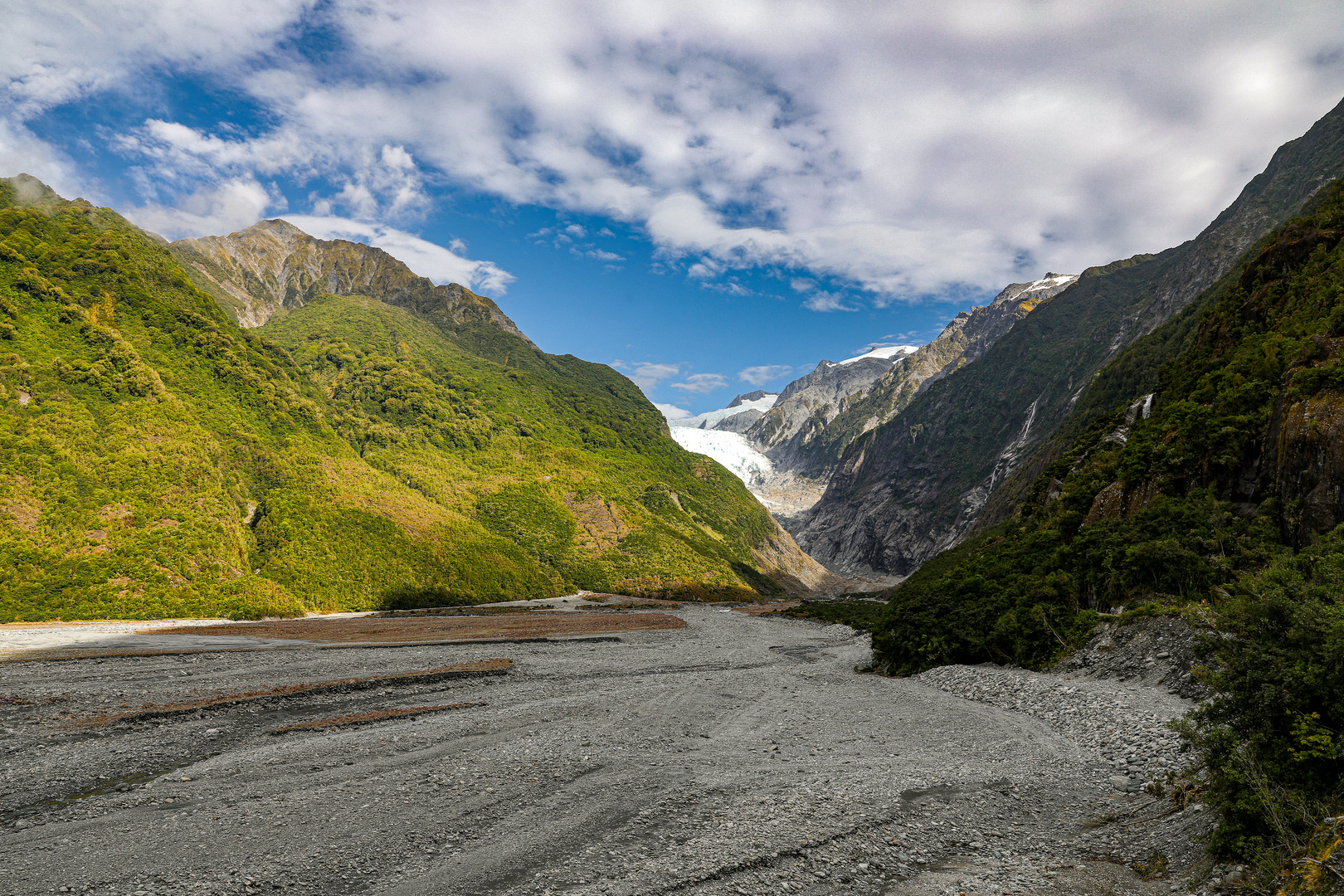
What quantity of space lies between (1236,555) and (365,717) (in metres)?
35.6

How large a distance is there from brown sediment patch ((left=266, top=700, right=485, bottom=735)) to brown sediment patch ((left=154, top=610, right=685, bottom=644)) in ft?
85.4

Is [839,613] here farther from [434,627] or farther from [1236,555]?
[1236,555]

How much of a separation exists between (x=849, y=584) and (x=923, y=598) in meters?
173

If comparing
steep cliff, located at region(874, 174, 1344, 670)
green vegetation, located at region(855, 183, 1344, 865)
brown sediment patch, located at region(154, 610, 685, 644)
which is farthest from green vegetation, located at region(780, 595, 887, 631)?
steep cliff, located at region(874, 174, 1344, 670)

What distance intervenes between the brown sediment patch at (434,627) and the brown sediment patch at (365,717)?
2602cm

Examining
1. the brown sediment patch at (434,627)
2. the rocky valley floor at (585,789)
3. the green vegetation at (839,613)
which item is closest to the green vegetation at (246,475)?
the brown sediment patch at (434,627)

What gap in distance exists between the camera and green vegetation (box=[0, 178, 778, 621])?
55969 mm

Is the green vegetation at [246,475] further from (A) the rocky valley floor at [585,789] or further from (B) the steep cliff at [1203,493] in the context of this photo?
(B) the steep cliff at [1203,493]

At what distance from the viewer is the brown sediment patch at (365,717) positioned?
20.1 metres

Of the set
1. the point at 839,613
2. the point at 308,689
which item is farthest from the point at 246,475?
the point at 839,613

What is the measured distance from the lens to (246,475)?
268 feet

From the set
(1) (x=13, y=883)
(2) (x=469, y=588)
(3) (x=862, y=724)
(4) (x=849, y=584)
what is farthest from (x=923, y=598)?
(4) (x=849, y=584)

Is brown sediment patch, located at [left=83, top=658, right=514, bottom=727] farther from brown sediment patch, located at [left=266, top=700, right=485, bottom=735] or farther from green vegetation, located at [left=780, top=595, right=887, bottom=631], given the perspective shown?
green vegetation, located at [left=780, top=595, right=887, bottom=631]

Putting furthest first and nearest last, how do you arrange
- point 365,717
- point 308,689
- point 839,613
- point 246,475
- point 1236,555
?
point 839,613, point 246,475, point 308,689, point 1236,555, point 365,717
